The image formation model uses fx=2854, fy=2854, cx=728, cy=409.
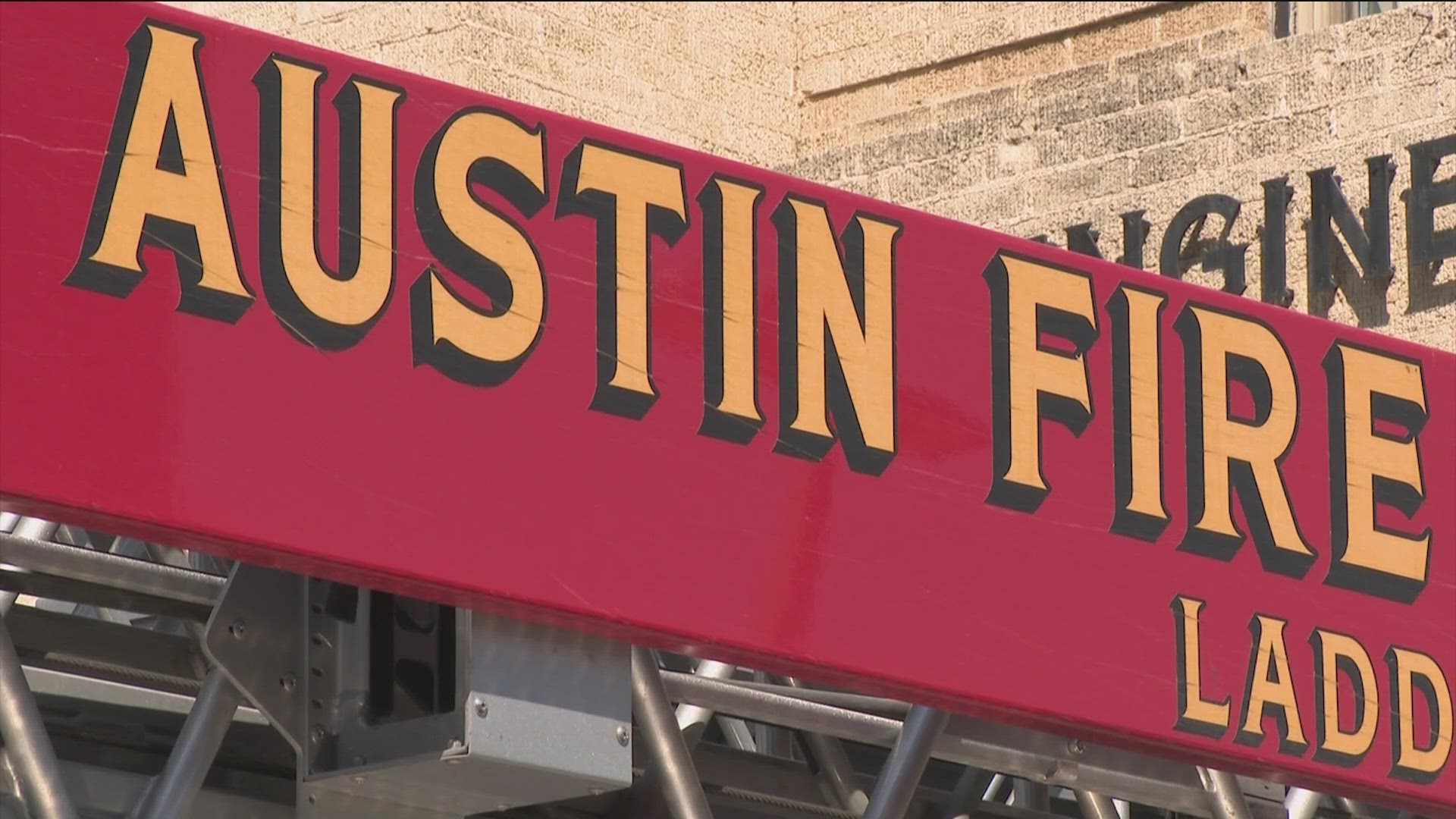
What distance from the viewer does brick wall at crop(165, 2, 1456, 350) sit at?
47.0 feet

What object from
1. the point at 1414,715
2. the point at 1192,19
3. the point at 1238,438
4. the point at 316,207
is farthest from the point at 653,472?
the point at 1192,19

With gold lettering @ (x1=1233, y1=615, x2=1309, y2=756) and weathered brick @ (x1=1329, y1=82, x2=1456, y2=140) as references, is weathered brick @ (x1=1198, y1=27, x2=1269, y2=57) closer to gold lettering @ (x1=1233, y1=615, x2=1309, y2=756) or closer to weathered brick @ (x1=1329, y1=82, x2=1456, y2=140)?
weathered brick @ (x1=1329, y1=82, x2=1456, y2=140)

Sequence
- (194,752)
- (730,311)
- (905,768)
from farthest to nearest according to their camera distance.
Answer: (905,768), (730,311), (194,752)

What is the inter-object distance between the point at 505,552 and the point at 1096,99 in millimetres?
9731

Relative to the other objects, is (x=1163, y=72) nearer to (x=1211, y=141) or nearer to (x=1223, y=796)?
(x=1211, y=141)

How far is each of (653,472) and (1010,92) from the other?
1015 cm

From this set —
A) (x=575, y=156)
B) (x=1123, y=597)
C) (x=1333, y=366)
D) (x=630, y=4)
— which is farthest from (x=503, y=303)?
(x=630, y=4)

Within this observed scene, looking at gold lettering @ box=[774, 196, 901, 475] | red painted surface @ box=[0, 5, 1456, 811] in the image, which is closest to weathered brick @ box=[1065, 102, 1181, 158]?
red painted surface @ box=[0, 5, 1456, 811]

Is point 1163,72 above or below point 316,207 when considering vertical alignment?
above

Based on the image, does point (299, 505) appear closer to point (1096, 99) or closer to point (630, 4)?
point (1096, 99)

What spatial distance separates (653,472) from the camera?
21.5ft

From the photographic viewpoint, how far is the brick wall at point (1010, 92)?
14.3 meters

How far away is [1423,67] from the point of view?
14.2m

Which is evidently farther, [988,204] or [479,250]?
[988,204]
